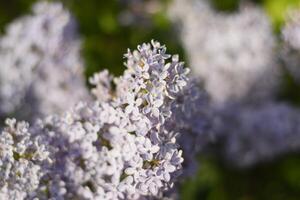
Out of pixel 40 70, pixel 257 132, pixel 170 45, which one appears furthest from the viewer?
pixel 170 45

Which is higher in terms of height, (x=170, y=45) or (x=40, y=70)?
(x=170, y=45)

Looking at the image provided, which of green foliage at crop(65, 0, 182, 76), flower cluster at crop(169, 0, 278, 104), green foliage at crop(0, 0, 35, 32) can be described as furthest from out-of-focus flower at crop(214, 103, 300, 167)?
green foliage at crop(0, 0, 35, 32)

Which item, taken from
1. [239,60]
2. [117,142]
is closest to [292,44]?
[239,60]

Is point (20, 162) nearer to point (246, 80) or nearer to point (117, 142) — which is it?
point (117, 142)

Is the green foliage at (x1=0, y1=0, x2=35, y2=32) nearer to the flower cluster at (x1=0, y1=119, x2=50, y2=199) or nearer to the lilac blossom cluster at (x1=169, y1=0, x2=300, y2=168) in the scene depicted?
the lilac blossom cluster at (x1=169, y1=0, x2=300, y2=168)

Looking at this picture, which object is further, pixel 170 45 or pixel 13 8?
pixel 13 8

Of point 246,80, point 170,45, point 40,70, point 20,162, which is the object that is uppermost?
point 170,45

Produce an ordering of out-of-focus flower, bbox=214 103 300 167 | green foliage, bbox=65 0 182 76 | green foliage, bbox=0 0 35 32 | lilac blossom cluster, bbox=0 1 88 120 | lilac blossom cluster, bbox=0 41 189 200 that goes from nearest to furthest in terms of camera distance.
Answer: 1. lilac blossom cluster, bbox=0 41 189 200
2. lilac blossom cluster, bbox=0 1 88 120
3. out-of-focus flower, bbox=214 103 300 167
4. green foliage, bbox=65 0 182 76
5. green foliage, bbox=0 0 35 32

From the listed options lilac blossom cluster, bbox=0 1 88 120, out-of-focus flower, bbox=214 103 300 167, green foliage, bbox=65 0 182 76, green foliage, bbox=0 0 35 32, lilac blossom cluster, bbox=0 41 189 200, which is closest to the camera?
lilac blossom cluster, bbox=0 41 189 200
